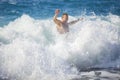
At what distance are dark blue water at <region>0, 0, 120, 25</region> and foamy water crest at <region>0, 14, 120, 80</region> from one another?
6cm

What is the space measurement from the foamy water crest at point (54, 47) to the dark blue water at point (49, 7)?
6 centimetres

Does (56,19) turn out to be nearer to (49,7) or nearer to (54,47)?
(49,7)

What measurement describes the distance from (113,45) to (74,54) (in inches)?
17.9

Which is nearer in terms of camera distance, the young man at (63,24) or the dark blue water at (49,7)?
the dark blue water at (49,7)

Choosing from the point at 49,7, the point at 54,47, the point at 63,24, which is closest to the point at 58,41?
the point at 54,47

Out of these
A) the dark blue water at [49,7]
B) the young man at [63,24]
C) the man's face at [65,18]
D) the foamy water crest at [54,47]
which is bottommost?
the foamy water crest at [54,47]

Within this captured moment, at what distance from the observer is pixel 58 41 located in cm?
270

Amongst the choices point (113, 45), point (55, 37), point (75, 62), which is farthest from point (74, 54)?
point (113, 45)

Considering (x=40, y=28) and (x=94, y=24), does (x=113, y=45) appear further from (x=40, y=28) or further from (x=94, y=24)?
(x=40, y=28)

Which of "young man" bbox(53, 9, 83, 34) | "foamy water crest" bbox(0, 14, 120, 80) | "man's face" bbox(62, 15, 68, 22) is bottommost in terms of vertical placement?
"foamy water crest" bbox(0, 14, 120, 80)

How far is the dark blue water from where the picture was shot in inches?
102

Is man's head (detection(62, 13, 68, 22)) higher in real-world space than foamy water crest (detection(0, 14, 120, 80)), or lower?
higher

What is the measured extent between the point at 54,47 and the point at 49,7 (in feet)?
1.38

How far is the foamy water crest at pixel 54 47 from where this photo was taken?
2.50 metres
